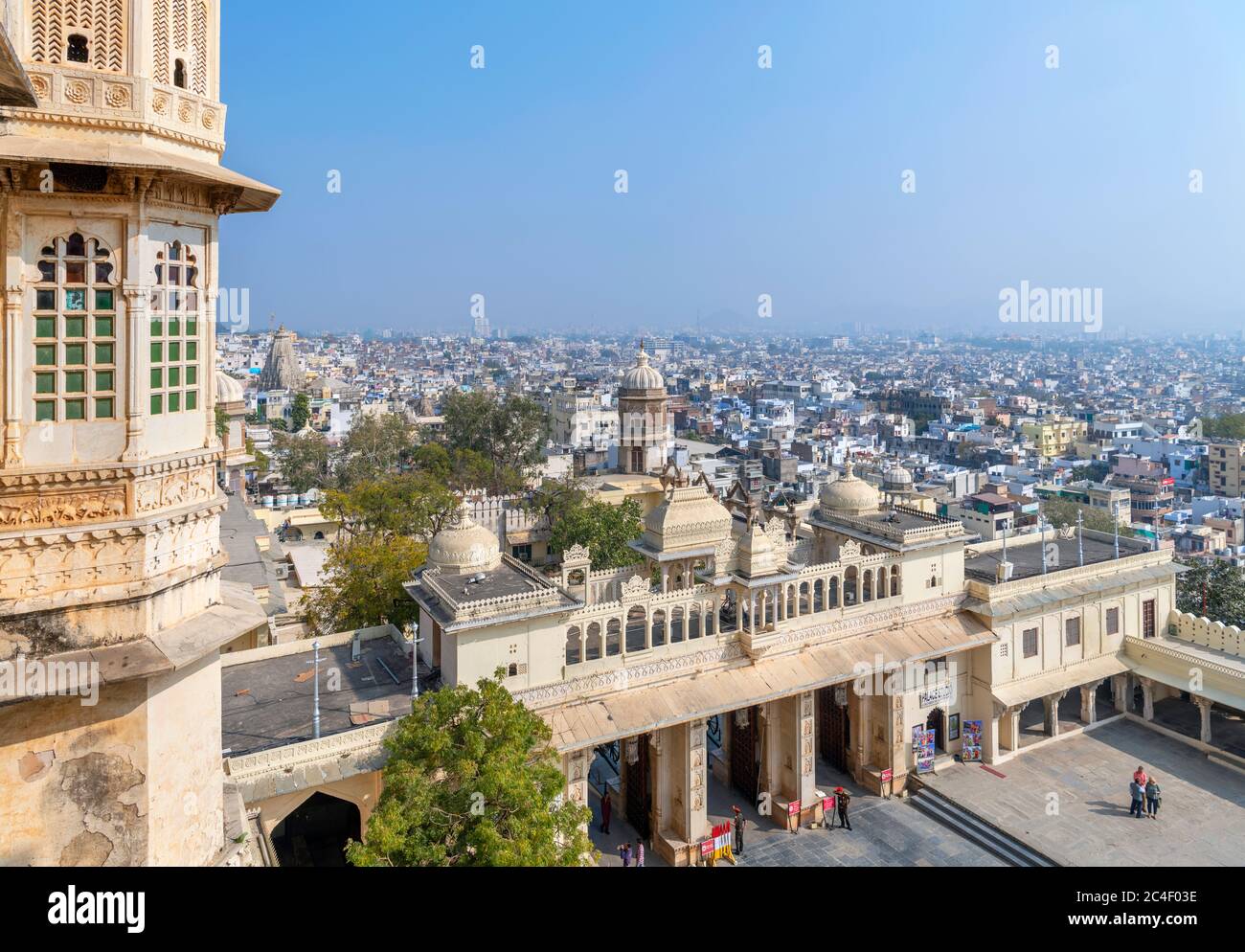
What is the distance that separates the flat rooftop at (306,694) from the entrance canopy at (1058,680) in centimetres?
1615

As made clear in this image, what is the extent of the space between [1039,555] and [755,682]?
13062 millimetres

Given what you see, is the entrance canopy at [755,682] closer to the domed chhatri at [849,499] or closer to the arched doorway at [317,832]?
the domed chhatri at [849,499]

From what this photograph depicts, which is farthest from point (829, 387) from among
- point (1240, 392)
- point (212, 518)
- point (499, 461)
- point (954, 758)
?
point (212, 518)

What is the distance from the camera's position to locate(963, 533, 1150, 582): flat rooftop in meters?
25.6

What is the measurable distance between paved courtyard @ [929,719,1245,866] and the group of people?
0.24m

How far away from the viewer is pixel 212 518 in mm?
8938

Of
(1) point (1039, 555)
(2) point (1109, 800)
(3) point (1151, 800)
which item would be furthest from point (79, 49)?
(1) point (1039, 555)

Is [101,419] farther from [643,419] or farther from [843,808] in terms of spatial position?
[643,419]

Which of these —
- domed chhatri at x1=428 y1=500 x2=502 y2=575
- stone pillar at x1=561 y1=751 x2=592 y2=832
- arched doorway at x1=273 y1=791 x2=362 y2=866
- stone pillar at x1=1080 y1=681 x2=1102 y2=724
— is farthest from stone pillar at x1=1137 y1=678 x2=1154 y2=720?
arched doorway at x1=273 y1=791 x2=362 y2=866

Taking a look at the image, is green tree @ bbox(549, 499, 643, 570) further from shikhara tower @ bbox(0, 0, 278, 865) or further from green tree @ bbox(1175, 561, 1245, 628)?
shikhara tower @ bbox(0, 0, 278, 865)

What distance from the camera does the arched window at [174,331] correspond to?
801 centimetres

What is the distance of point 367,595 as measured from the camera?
79.4 ft
